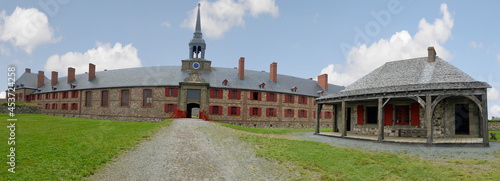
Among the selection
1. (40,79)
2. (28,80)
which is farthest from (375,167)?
(28,80)

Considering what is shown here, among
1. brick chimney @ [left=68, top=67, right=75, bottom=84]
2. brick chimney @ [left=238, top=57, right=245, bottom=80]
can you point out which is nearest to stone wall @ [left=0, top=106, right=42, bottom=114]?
brick chimney @ [left=68, top=67, right=75, bottom=84]

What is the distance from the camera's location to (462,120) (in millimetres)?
16891

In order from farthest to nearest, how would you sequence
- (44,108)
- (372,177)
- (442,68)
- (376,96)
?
(44,108) < (442,68) < (376,96) < (372,177)

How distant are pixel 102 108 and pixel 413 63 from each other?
3513 cm

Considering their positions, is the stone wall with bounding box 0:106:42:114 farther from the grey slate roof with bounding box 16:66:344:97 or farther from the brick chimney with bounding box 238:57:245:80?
the brick chimney with bounding box 238:57:245:80

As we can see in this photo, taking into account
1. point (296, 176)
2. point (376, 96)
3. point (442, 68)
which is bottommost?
point (296, 176)

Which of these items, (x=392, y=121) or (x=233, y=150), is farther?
(x=392, y=121)

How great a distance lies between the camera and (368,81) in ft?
66.2

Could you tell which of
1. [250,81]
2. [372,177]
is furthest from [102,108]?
[372,177]

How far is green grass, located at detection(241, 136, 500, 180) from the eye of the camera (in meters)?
7.95

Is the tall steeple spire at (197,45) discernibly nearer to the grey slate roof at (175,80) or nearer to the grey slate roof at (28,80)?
the grey slate roof at (175,80)

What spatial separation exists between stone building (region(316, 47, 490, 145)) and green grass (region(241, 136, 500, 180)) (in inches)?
213

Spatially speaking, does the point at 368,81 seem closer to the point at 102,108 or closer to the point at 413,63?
the point at 413,63

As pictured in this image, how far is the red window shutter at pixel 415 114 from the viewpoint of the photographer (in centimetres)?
1752
